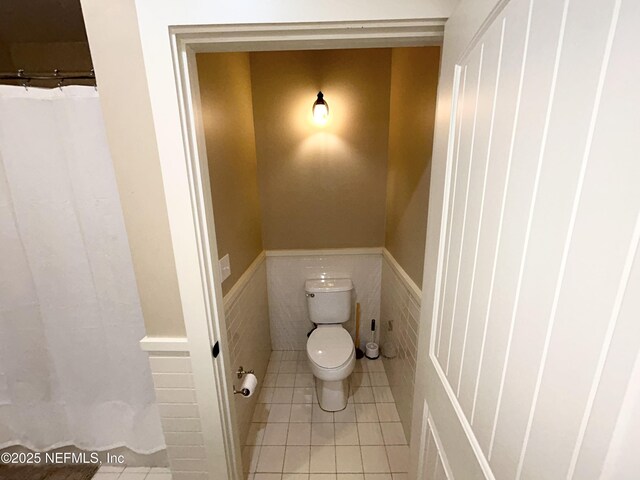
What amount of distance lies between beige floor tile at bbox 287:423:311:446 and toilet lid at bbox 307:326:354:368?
0.42 meters

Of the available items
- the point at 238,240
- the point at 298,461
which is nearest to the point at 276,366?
the point at 298,461

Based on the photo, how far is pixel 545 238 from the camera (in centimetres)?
41

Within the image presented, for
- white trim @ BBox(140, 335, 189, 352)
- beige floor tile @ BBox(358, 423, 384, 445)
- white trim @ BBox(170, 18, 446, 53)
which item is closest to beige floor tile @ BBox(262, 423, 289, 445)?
beige floor tile @ BBox(358, 423, 384, 445)

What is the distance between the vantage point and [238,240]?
163cm

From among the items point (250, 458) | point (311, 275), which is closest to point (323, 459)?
point (250, 458)

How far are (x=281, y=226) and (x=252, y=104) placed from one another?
92cm

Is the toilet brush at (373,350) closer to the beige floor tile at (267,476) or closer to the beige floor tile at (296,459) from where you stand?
the beige floor tile at (296,459)

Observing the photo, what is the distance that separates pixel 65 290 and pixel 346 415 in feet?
5.62

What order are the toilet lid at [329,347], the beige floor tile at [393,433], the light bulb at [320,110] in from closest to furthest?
the beige floor tile at [393,433], the toilet lid at [329,347], the light bulb at [320,110]

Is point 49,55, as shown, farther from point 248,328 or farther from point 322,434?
point 322,434

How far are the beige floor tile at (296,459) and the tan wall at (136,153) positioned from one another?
1.09 meters

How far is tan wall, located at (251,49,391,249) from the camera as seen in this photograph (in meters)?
1.96

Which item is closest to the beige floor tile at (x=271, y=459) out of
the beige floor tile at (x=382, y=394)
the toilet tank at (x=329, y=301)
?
the beige floor tile at (x=382, y=394)

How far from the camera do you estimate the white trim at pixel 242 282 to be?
4.60ft
